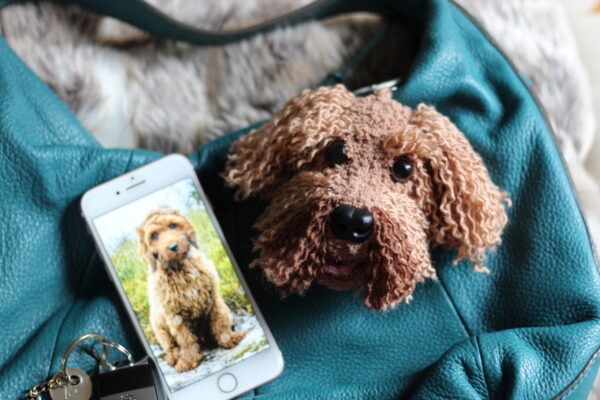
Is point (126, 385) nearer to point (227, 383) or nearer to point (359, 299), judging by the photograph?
point (227, 383)

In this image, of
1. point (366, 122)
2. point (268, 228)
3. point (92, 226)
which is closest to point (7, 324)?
point (92, 226)

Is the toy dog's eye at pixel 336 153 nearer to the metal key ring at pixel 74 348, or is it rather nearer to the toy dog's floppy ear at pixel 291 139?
the toy dog's floppy ear at pixel 291 139

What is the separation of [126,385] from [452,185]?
0.36 meters

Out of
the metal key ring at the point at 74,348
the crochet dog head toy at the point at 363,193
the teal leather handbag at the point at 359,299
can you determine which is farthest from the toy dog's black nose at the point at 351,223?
the metal key ring at the point at 74,348

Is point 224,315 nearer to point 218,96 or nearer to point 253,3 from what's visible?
point 218,96

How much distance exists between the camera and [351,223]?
1.55 feet

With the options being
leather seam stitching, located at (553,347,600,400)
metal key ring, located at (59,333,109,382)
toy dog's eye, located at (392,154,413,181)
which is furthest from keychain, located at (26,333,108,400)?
leather seam stitching, located at (553,347,600,400)

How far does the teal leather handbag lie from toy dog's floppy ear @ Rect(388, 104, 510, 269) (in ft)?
0.29

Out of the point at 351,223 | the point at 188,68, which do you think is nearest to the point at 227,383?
the point at 351,223

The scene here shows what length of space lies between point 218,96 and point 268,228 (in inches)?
10.4

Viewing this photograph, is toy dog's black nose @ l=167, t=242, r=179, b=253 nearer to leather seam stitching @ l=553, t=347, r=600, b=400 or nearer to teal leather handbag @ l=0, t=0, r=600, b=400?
teal leather handbag @ l=0, t=0, r=600, b=400

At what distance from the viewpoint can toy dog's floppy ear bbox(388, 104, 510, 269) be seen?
530mm

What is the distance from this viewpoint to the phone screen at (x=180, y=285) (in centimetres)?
62

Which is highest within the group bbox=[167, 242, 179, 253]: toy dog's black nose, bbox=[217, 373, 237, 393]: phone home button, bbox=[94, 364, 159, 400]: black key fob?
bbox=[167, 242, 179, 253]: toy dog's black nose
